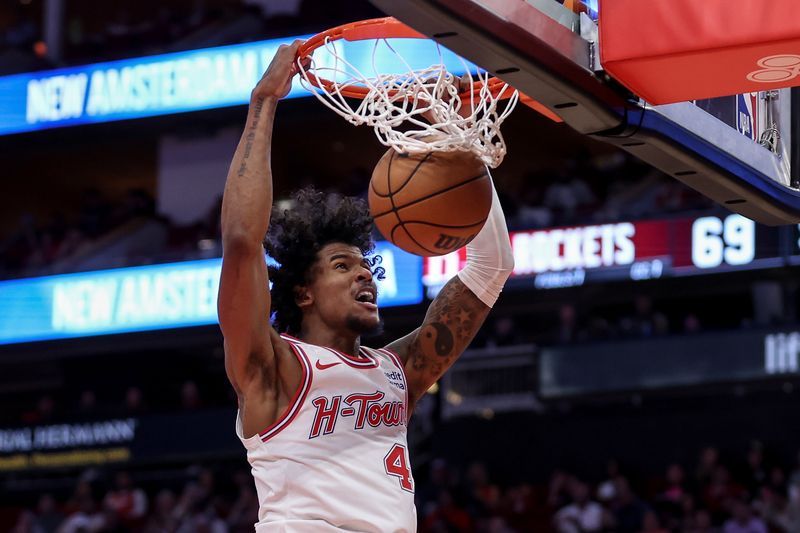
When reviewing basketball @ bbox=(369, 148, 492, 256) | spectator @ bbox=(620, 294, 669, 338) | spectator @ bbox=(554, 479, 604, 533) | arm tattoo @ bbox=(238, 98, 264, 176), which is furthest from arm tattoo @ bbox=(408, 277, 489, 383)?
spectator @ bbox=(620, 294, 669, 338)

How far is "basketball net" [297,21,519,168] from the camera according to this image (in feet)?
12.2

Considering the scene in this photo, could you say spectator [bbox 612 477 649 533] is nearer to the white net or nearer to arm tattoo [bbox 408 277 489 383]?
arm tattoo [bbox 408 277 489 383]

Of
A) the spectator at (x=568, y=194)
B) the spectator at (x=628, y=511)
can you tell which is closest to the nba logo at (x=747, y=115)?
the spectator at (x=628, y=511)

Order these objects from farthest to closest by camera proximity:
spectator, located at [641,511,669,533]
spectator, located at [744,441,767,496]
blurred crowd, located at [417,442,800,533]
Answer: spectator, located at [744,441,767,496] → blurred crowd, located at [417,442,800,533] → spectator, located at [641,511,669,533]

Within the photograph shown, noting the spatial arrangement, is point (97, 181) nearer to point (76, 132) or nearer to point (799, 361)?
point (76, 132)

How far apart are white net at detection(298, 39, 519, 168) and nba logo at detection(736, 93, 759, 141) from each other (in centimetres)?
71

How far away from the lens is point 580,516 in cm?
1103

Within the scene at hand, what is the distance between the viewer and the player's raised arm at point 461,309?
13.3 ft

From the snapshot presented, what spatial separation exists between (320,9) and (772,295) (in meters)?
6.90

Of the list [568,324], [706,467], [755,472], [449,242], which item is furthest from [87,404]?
[449,242]

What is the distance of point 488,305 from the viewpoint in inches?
164

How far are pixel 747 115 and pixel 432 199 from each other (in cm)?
115

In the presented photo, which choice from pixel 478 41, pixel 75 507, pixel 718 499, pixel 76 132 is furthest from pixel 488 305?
pixel 76 132

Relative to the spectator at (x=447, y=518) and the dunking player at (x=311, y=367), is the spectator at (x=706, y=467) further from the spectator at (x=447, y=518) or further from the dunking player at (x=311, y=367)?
the dunking player at (x=311, y=367)
